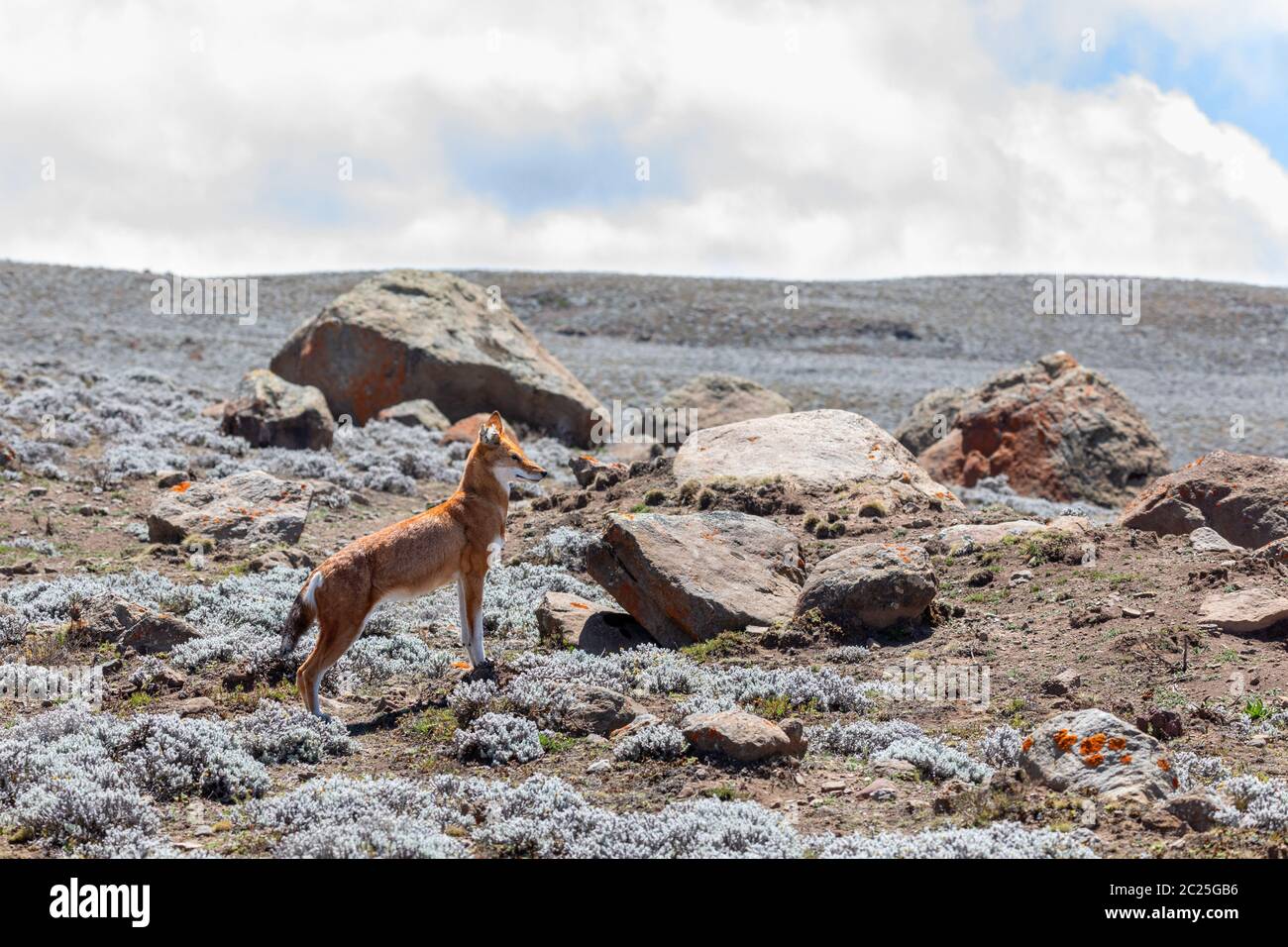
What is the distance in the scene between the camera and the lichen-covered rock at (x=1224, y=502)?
16616 millimetres

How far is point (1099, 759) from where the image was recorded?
29.4ft

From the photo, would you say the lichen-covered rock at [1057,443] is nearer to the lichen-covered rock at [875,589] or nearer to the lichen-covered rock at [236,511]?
the lichen-covered rock at [875,589]

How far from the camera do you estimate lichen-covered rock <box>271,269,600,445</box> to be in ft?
96.0

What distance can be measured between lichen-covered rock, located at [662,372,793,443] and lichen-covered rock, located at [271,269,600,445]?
2.74 metres

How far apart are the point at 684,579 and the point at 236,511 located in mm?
8011

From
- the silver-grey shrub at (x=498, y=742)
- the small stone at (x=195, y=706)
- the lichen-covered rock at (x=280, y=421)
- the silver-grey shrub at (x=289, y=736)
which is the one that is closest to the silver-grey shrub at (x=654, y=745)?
the silver-grey shrub at (x=498, y=742)

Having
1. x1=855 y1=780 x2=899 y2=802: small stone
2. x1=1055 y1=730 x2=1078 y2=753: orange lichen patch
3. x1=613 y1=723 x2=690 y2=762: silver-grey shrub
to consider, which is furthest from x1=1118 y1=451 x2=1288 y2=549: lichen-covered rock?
x1=613 y1=723 x2=690 y2=762: silver-grey shrub

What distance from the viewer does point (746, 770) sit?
31.5ft

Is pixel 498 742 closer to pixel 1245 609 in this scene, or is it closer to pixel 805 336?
pixel 1245 609

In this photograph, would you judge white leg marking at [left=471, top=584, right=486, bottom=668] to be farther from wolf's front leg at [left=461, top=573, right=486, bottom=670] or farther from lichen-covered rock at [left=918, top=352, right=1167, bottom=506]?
lichen-covered rock at [left=918, top=352, right=1167, bottom=506]

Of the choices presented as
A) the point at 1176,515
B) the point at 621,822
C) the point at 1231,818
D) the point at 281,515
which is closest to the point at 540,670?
the point at 621,822

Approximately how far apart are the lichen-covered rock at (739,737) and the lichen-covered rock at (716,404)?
17681 mm
